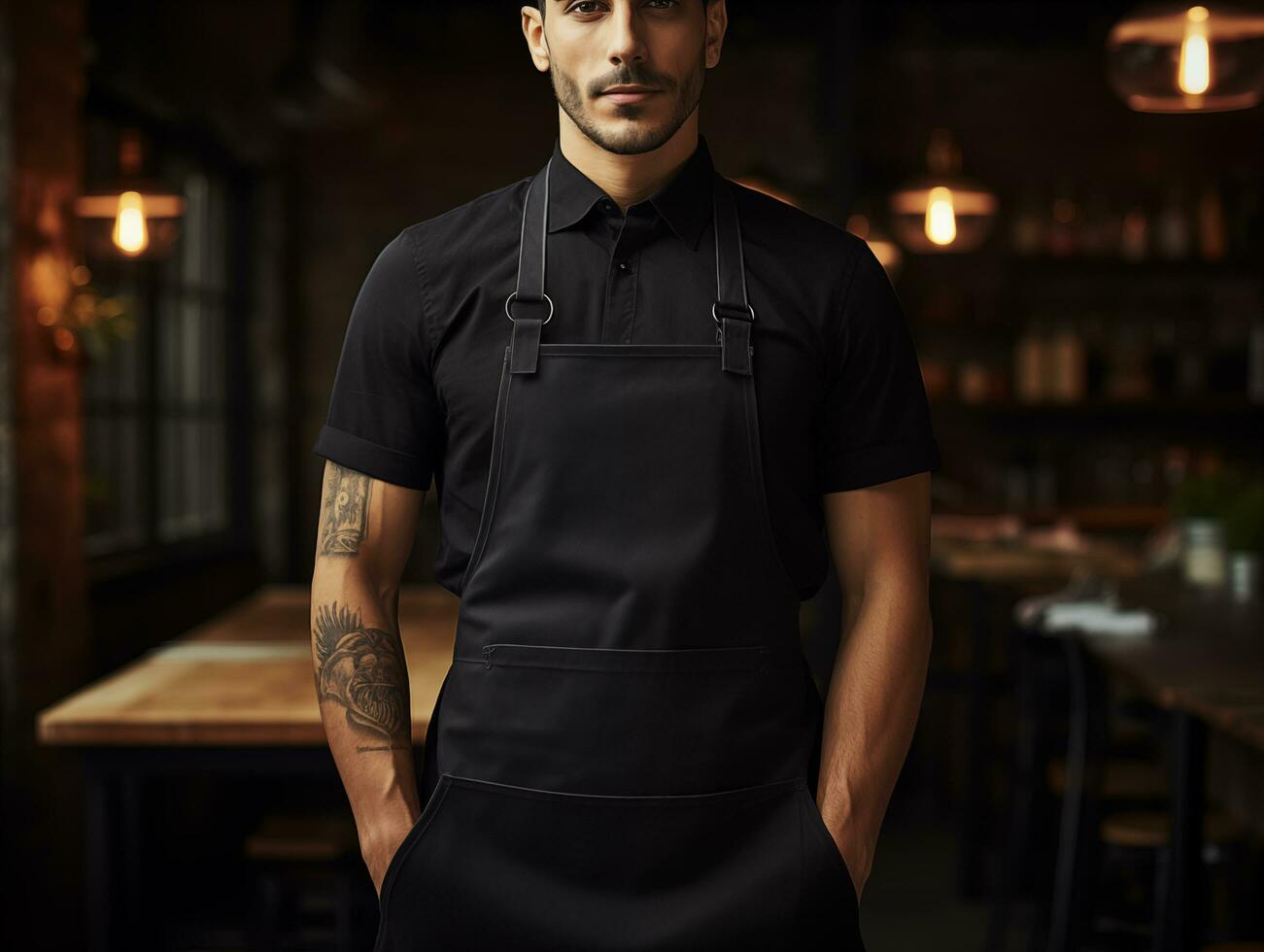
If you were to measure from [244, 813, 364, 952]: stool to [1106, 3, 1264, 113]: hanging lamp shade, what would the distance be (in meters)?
2.30

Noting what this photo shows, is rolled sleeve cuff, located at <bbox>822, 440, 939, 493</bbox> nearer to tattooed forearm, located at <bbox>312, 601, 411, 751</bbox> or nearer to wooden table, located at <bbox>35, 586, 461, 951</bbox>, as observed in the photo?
tattooed forearm, located at <bbox>312, 601, 411, 751</bbox>

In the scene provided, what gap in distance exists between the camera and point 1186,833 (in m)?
2.60

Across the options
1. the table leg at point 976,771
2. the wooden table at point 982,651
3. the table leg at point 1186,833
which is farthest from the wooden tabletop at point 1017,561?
the table leg at point 1186,833

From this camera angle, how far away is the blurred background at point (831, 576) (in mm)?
2969

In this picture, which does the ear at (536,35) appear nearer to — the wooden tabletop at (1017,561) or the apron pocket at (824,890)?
the apron pocket at (824,890)

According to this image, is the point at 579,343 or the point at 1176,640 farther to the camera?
the point at 1176,640

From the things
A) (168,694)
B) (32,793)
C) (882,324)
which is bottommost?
(32,793)

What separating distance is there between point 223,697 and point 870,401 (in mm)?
1602

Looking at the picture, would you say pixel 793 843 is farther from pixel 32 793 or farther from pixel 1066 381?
pixel 1066 381

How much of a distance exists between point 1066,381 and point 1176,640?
4.25 meters

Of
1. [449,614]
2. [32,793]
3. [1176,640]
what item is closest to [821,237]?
[1176,640]

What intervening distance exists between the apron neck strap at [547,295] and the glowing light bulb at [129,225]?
275 centimetres

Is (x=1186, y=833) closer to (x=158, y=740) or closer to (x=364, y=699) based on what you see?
(x=364, y=699)

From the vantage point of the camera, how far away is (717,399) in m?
1.47
